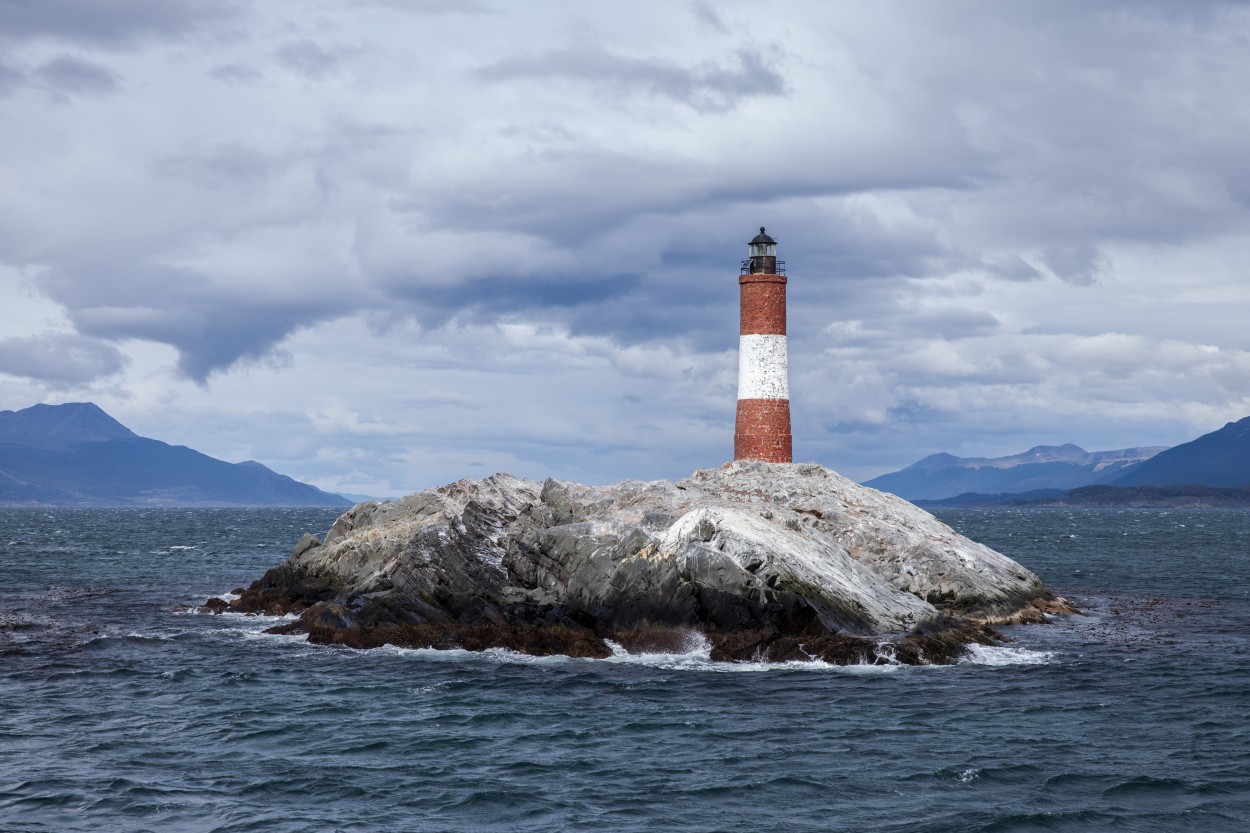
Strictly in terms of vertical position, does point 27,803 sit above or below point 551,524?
below

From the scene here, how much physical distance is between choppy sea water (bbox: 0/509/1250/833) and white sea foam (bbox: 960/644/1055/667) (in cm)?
16

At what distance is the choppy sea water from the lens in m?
18.1

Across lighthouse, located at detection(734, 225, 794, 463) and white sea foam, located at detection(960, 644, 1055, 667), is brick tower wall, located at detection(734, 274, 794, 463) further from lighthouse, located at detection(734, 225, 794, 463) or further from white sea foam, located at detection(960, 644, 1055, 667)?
white sea foam, located at detection(960, 644, 1055, 667)

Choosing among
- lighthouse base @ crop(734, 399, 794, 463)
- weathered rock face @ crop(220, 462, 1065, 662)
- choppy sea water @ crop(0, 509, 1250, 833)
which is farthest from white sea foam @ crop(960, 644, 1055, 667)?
lighthouse base @ crop(734, 399, 794, 463)

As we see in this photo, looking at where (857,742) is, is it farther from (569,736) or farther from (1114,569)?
(1114,569)

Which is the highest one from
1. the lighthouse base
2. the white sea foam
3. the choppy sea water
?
Result: the lighthouse base

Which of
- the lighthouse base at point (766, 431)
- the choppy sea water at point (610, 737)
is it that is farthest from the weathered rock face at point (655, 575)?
the lighthouse base at point (766, 431)

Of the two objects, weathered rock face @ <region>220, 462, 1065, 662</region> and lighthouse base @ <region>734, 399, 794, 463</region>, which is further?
lighthouse base @ <region>734, 399, 794, 463</region>

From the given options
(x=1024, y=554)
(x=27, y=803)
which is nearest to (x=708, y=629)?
(x=27, y=803)

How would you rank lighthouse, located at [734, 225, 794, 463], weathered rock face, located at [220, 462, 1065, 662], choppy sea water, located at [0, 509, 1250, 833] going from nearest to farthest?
choppy sea water, located at [0, 509, 1250, 833] < weathered rock face, located at [220, 462, 1065, 662] < lighthouse, located at [734, 225, 794, 463]

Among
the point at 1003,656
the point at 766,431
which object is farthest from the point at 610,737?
the point at 766,431

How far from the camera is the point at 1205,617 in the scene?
4022 centimetres

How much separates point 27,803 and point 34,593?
3201cm

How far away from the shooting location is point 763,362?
4925 cm
